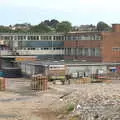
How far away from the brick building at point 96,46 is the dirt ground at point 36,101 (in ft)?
102

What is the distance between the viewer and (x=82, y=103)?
44469mm

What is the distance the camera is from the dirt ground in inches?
1697

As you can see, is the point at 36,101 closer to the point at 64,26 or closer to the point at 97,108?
the point at 97,108

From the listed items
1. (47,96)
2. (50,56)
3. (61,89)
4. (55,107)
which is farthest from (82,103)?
(50,56)

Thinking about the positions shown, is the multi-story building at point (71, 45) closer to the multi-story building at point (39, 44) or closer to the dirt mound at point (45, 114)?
the multi-story building at point (39, 44)

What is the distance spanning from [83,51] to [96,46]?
5.00 metres

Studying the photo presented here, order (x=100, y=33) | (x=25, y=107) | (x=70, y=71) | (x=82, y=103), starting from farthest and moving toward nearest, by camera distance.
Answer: (x=100, y=33), (x=70, y=71), (x=25, y=107), (x=82, y=103)

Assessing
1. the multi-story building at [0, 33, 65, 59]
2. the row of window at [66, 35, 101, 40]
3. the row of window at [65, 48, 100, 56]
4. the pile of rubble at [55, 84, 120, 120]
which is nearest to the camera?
the pile of rubble at [55, 84, 120, 120]

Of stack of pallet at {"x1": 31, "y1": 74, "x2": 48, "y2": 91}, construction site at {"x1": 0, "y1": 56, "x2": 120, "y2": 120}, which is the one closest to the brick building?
construction site at {"x1": 0, "y1": 56, "x2": 120, "y2": 120}

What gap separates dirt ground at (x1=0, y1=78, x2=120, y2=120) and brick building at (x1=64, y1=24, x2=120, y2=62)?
3095 centimetres

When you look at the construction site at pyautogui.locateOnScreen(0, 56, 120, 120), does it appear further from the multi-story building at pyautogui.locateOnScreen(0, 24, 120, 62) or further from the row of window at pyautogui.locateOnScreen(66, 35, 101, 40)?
the row of window at pyautogui.locateOnScreen(66, 35, 101, 40)

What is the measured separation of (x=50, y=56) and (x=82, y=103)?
69068 mm

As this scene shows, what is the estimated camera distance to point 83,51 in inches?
4156

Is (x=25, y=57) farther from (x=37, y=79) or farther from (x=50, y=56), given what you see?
(x=37, y=79)
